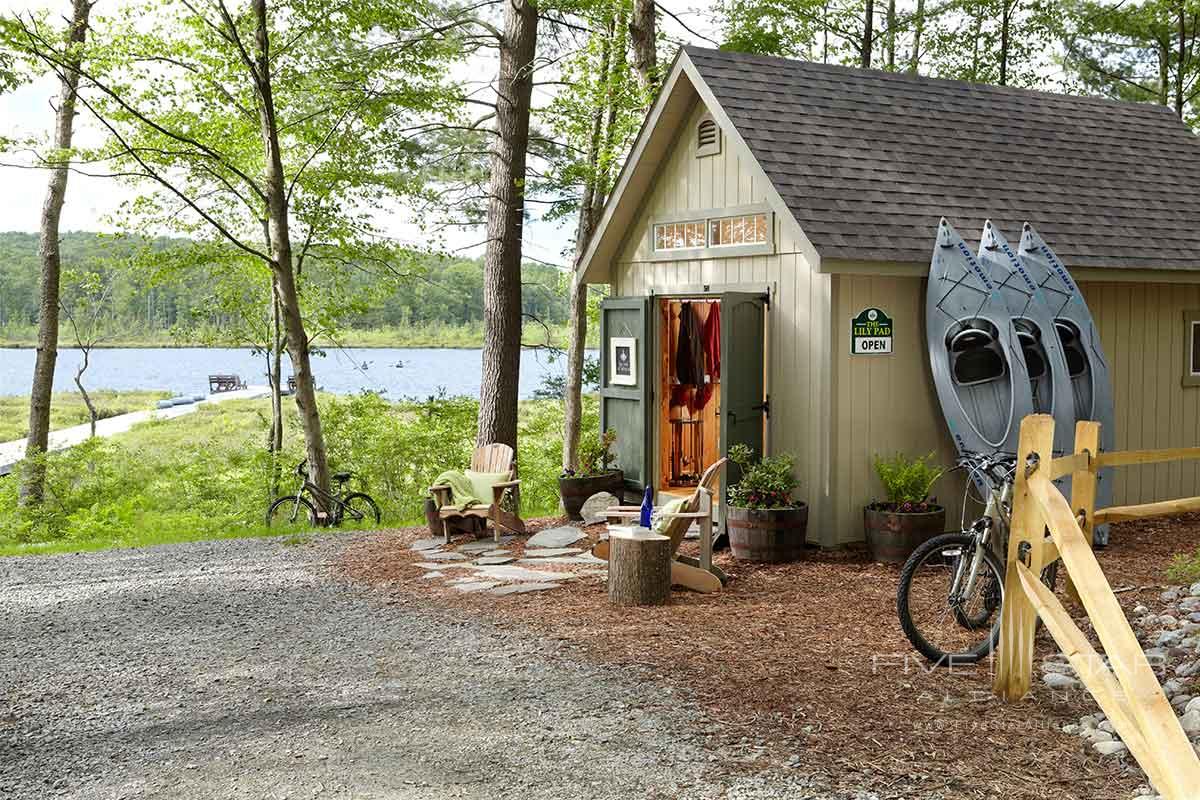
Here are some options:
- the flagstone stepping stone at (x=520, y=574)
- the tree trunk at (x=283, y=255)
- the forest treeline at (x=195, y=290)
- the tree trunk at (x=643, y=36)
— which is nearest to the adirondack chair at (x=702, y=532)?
the flagstone stepping stone at (x=520, y=574)

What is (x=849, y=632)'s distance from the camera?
727 cm

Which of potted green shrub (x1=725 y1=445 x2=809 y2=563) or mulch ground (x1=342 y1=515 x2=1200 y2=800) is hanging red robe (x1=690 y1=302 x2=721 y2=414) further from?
mulch ground (x1=342 y1=515 x2=1200 y2=800)

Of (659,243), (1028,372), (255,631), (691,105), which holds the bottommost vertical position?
(255,631)

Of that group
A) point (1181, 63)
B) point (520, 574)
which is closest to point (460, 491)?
point (520, 574)

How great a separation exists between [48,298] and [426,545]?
1086cm

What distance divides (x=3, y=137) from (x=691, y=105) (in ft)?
27.7

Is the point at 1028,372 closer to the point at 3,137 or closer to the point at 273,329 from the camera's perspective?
the point at 3,137

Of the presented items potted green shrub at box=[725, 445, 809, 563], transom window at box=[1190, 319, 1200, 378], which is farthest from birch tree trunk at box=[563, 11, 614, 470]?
transom window at box=[1190, 319, 1200, 378]

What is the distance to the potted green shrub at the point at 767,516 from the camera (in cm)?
949

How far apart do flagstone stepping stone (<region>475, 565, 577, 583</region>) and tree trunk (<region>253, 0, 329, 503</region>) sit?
15.4 ft

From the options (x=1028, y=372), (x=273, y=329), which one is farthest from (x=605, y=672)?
(x=273, y=329)

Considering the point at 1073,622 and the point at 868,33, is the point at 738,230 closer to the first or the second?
the point at 1073,622

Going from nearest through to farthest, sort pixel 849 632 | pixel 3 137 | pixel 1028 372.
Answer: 1. pixel 849 632
2. pixel 1028 372
3. pixel 3 137

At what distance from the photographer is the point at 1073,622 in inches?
219
